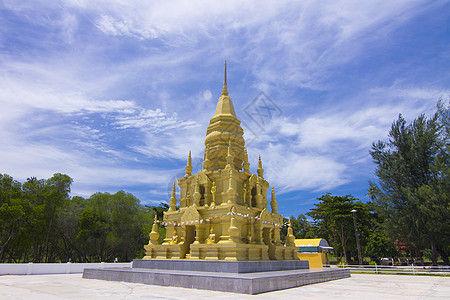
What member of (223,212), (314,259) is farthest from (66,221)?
(314,259)

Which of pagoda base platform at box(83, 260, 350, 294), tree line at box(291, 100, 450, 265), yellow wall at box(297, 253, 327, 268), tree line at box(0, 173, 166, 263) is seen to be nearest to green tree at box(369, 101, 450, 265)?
tree line at box(291, 100, 450, 265)

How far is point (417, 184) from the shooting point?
25.2 meters

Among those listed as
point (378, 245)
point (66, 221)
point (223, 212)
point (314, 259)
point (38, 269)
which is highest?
point (66, 221)

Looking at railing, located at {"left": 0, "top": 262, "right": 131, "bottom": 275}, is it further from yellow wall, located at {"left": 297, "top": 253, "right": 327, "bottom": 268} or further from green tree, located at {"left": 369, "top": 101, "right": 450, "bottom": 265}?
green tree, located at {"left": 369, "top": 101, "right": 450, "bottom": 265}

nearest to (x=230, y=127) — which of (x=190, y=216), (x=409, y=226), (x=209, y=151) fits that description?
(x=209, y=151)

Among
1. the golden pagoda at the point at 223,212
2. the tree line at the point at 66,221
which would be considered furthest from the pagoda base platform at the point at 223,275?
the tree line at the point at 66,221

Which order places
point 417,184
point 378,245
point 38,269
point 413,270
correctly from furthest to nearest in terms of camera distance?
1. point 378,245
2. point 417,184
3. point 413,270
4. point 38,269

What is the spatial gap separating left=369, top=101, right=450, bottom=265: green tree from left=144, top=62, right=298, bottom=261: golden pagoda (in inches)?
532

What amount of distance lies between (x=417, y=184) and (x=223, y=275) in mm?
23176

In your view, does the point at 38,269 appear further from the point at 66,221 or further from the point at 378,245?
the point at 378,245

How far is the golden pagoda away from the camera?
46.6 ft

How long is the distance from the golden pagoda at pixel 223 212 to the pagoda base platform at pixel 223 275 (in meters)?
1.10

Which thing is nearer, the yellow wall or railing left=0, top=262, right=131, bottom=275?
railing left=0, top=262, right=131, bottom=275

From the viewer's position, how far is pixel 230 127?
18.8m
